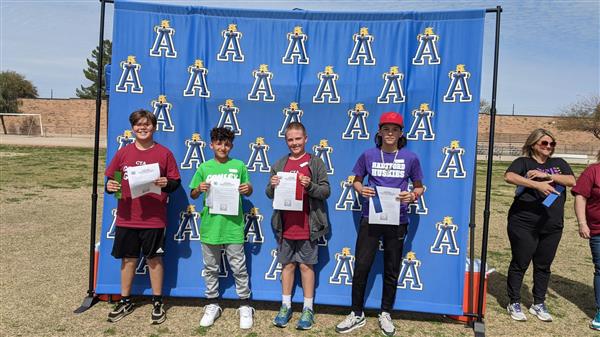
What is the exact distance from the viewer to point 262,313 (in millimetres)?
4367

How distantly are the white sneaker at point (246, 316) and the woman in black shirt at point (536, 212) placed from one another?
2.66 meters

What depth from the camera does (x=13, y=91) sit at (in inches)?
2201

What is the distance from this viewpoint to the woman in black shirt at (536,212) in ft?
13.4

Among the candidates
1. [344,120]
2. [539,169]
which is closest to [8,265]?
[344,120]

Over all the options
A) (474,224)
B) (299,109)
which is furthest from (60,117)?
(474,224)

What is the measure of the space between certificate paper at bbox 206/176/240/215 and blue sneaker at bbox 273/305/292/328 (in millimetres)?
1060

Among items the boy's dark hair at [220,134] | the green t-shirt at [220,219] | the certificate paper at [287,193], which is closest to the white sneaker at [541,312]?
the certificate paper at [287,193]

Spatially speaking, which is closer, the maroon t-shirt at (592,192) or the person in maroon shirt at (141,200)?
the person in maroon shirt at (141,200)

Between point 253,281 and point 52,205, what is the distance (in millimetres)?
7151

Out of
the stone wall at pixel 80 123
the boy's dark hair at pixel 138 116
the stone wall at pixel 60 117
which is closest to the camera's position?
the boy's dark hair at pixel 138 116

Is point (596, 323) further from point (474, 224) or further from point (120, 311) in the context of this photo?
point (120, 311)

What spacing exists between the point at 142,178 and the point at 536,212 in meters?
3.76

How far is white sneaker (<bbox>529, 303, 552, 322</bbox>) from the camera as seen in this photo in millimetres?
4352

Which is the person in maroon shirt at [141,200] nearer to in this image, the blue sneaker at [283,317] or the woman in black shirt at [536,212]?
the blue sneaker at [283,317]
